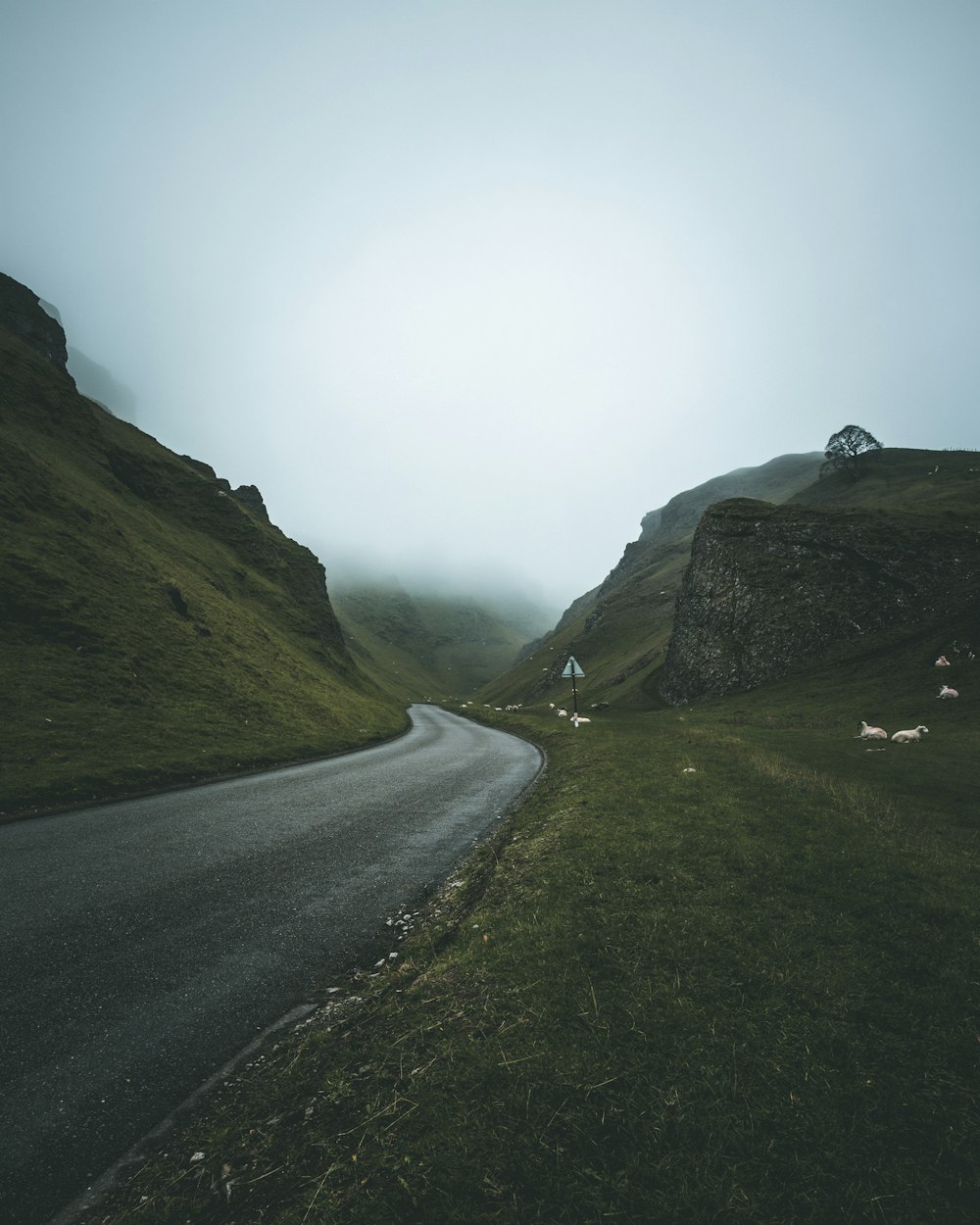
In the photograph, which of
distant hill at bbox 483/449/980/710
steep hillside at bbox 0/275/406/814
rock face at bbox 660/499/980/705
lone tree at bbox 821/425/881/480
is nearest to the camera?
steep hillside at bbox 0/275/406/814

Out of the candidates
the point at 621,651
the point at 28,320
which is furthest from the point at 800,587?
the point at 28,320

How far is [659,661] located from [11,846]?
7204 centimetres

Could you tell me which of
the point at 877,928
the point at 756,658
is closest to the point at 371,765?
the point at 877,928

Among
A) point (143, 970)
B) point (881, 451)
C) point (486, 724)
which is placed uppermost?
point (881, 451)

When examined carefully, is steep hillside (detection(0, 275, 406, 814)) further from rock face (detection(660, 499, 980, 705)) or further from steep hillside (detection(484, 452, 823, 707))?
steep hillside (detection(484, 452, 823, 707))

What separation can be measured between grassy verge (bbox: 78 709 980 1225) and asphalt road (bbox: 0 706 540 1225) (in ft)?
2.18

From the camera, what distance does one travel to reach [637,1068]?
397 centimetres

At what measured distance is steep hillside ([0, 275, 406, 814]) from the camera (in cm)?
1977

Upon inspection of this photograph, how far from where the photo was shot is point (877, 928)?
20.5 feet

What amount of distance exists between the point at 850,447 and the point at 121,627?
133m

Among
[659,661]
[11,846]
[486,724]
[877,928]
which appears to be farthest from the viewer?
[659,661]

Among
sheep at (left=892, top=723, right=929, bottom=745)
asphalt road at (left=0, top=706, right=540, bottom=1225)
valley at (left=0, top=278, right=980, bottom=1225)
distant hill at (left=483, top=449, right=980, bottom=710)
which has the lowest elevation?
asphalt road at (left=0, top=706, right=540, bottom=1225)

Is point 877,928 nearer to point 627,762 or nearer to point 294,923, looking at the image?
point 294,923

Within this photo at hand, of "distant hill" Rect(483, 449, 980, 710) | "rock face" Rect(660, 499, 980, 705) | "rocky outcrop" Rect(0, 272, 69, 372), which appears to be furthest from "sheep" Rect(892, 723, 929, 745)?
"rocky outcrop" Rect(0, 272, 69, 372)
